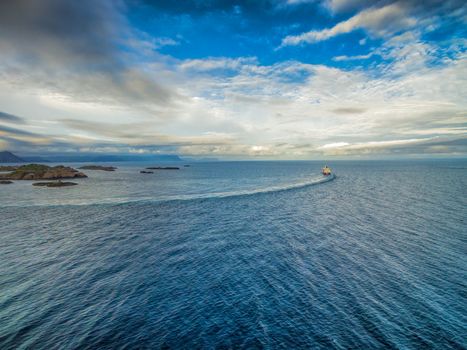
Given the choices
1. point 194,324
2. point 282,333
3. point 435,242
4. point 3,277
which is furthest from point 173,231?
point 435,242

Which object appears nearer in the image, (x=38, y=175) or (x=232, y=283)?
(x=232, y=283)

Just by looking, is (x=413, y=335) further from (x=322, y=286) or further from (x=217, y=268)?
(x=217, y=268)

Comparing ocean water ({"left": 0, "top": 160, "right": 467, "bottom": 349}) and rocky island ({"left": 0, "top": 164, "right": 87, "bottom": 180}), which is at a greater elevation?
rocky island ({"left": 0, "top": 164, "right": 87, "bottom": 180})

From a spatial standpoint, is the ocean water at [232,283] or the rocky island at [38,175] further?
the rocky island at [38,175]

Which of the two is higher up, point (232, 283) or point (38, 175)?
point (38, 175)

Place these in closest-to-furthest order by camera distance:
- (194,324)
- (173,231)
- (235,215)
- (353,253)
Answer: (194,324) < (353,253) < (173,231) < (235,215)

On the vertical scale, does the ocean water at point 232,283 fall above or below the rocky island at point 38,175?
below

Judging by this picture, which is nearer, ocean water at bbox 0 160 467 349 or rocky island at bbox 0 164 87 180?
ocean water at bbox 0 160 467 349

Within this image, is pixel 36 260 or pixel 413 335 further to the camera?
pixel 36 260
